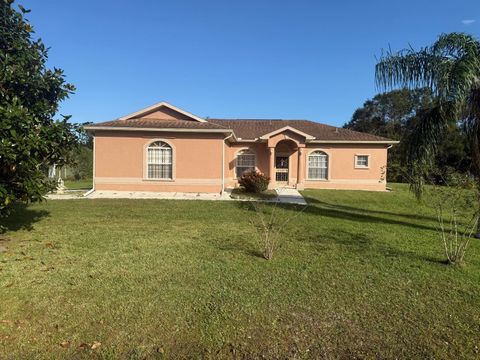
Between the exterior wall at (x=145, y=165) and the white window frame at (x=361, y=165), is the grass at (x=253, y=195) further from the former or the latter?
the white window frame at (x=361, y=165)

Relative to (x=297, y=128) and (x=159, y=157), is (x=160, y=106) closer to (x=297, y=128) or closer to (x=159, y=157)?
(x=159, y=157)

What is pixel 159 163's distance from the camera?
1714cm

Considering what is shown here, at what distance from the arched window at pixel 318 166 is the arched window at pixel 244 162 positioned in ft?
12.5

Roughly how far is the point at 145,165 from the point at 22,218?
24.1 feet

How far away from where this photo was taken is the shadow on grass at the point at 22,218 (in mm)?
9078

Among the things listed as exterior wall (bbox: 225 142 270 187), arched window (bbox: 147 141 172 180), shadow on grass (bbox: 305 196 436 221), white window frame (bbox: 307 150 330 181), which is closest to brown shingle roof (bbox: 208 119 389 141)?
exterior wall (bbox: 225 142 270 187)

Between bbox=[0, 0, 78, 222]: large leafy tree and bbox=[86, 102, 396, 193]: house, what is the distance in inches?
340

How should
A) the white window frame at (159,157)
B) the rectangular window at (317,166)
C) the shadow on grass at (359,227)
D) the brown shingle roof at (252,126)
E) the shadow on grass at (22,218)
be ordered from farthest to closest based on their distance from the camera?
the rectangular window at (317,166) → the white window frame at (159,157) → the brown shingle roof at (252,126) → the shadow on grass at (22,218) → the shadow on grass at (359,227)

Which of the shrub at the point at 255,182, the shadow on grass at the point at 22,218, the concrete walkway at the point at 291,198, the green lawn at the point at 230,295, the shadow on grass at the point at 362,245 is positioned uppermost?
the shrub at the point at 255,182

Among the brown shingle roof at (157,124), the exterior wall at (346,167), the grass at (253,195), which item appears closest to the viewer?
the grass at (253,195)

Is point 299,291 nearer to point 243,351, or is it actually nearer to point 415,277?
point 243,351

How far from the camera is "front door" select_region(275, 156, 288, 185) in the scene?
2158 cm

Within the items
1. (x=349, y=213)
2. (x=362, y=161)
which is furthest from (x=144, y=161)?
(x=362, y=161)

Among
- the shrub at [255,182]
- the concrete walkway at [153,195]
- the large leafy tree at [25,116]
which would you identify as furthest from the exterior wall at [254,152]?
the large leafy tree at [25,116]
